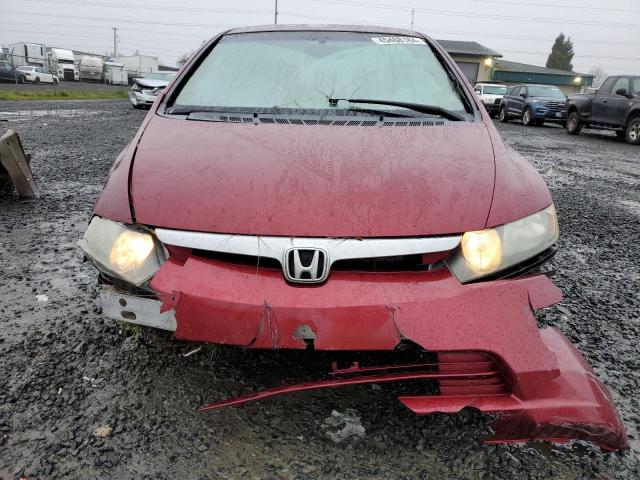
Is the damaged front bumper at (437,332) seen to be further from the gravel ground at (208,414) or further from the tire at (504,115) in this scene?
the tire at (504,115)

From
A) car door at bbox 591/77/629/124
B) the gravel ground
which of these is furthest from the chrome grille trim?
car door at bbox 591/77/629/124

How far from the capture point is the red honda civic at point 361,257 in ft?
4.64

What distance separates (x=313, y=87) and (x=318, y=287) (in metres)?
1.37

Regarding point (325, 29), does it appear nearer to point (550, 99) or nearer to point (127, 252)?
point (127, 252)

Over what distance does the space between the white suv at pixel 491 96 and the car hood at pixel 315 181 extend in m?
22.1

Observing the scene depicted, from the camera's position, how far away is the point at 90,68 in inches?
1751

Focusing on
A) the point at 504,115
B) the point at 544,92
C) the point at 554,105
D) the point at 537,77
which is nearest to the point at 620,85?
the point at 554,105

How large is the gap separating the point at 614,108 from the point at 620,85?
0.63m

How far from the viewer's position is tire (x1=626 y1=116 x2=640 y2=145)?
1283cm

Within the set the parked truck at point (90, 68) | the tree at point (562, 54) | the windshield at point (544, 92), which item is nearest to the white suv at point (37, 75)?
→ the parked truck at point (90, 68)

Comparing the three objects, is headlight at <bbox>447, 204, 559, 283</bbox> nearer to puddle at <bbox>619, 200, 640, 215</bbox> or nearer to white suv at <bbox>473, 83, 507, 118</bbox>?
puddle at <bbox>619, 200, 640, 215</bbox>

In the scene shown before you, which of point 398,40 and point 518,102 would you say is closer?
point 398,40

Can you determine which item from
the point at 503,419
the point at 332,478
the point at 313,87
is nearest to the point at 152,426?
the point at 332,478

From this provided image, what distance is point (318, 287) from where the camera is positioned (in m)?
1.49
